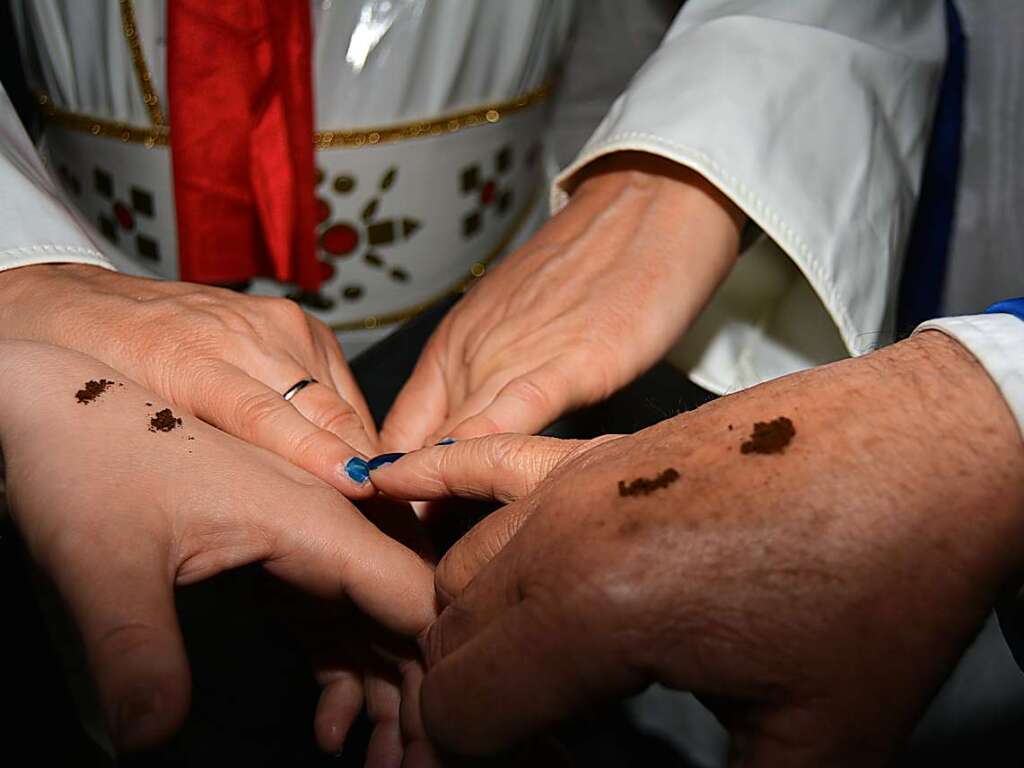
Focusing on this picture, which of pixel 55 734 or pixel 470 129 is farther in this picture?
pixel 470 129

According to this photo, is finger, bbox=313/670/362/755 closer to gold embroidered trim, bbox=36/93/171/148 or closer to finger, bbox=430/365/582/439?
finger, bbox=430/365/582/439

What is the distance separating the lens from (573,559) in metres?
0.62

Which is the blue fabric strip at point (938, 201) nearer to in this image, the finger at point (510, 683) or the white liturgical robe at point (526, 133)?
the white liturgical robe at point (526, 133)

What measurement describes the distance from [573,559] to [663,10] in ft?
3.70

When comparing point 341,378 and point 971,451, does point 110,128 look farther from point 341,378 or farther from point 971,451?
point 971,451

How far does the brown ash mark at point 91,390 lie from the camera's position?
815 millimetres

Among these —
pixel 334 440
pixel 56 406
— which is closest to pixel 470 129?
pixel 334 440

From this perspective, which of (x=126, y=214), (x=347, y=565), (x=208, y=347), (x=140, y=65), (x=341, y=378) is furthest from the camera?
(x=126, y=214)

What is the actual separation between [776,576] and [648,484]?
0.35 feet

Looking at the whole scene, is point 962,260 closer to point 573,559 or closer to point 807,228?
point 807,228

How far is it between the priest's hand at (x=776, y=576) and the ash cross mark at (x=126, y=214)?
0.81m

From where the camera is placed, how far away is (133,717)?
56cm

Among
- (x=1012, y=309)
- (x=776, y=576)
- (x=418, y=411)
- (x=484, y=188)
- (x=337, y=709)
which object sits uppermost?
(x=1012, y=309)

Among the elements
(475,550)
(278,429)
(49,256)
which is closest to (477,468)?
(475,550)
